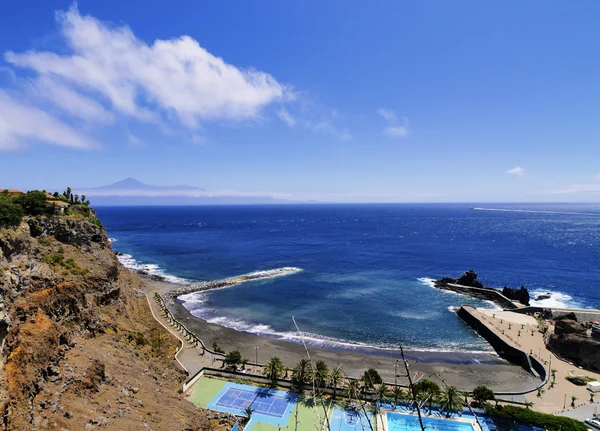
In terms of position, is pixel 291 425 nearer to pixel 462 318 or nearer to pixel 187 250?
pixel 462 318

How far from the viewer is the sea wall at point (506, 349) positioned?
47.9 metres

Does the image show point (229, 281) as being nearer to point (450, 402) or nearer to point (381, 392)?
point (381, 392)

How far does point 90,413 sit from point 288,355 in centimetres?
3377

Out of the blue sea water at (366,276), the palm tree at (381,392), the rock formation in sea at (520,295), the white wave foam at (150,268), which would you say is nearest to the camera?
the palm tree at (381,392)

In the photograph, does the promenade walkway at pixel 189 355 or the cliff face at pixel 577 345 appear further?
the cliff face at pixel 577 345

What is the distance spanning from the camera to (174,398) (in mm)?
31594

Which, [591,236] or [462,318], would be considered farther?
[591,236]

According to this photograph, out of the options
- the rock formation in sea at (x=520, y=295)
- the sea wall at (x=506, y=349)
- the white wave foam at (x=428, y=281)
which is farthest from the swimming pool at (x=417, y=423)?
the white wave foam at (x=428, y=281)

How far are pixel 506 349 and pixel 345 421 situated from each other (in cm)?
3481

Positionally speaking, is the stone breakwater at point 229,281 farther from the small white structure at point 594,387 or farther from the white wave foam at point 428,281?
the small white structure at point 594,387

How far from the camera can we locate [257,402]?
36625 millimetres

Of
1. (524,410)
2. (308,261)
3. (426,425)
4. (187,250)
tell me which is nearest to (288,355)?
(426,425)

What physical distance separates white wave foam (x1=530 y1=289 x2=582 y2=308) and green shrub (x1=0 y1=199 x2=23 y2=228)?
9497cm

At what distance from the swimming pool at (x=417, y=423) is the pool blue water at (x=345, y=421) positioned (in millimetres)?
2310
